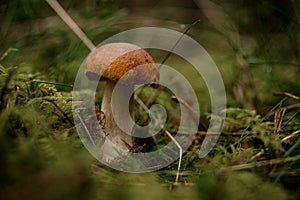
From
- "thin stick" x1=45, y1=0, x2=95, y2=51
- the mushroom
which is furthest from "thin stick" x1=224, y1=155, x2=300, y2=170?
"thin stick" x1=45, y1=0, x2=95, y2=51

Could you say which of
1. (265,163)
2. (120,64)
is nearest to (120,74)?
(120,64)

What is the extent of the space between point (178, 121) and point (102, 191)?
97cm

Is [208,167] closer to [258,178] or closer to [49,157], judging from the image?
[258,178]

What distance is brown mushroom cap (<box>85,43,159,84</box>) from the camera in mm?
1192

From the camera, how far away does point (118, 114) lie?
4.42ft

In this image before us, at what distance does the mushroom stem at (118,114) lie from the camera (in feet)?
4.26

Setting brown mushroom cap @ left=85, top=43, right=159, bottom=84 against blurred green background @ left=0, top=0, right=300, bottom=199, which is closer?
blurred green background @ left=0, top=0, right=300, bottom=199

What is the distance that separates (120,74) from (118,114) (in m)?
0.21

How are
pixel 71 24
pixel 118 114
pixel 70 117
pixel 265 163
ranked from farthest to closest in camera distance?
pixel 71 24, pixel 118 114, pixel 70 117, pixel 265 163

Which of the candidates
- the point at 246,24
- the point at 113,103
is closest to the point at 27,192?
the point at 113,103

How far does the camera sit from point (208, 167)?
0.94m

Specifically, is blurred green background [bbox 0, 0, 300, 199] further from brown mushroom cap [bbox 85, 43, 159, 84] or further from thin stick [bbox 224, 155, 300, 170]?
brown mushroom cap [bbox 85, 43, 159, 84]

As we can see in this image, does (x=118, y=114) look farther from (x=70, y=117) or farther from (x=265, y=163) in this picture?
(x=265, y=163)

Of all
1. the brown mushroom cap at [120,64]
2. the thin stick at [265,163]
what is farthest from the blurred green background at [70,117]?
the brown mushroom cap at [120,64]
